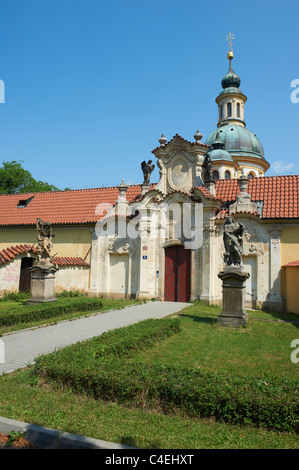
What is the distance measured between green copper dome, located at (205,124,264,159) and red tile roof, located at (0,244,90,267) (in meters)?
20.5

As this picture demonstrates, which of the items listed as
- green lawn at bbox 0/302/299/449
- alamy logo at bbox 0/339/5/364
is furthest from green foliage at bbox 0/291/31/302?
green lawn at bbox 0/302/299/449

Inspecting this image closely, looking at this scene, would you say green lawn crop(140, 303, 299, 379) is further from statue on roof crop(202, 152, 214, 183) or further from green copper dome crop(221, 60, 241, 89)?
green copper dome crop(221, 60, 241, 89)

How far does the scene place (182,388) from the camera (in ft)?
17.9

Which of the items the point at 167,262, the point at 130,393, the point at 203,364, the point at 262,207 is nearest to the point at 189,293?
the point at 167,262

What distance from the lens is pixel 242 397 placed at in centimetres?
510

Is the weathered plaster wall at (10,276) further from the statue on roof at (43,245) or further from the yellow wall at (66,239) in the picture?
the statue on roof at (43,245)

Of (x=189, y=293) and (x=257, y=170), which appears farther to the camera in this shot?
(x=257, y=170)

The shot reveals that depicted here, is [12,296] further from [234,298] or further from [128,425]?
[128,425]

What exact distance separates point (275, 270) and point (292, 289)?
136cm

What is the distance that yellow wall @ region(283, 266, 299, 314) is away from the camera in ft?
53.9

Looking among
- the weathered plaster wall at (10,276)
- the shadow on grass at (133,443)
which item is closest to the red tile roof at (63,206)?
the weathered plaster wall at (10,276)
